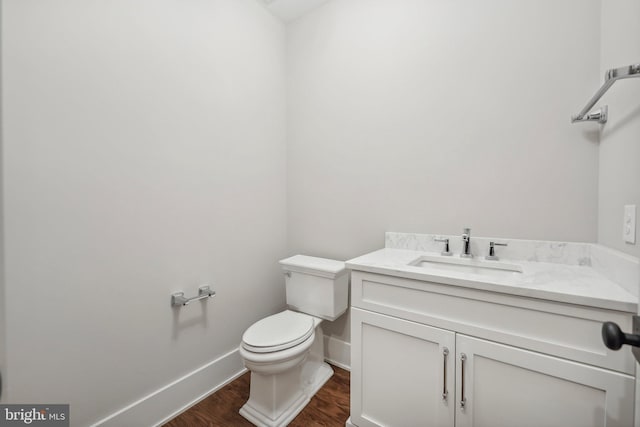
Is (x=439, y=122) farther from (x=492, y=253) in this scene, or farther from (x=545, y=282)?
(x=545, y=282)

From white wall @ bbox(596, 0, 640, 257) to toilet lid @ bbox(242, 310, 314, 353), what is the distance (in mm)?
1385

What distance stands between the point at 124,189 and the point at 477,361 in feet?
5.57

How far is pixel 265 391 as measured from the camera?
1.42m

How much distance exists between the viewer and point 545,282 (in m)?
0.94

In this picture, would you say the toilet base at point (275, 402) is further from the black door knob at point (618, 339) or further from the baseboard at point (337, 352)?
the black door knob at point (618, 339)

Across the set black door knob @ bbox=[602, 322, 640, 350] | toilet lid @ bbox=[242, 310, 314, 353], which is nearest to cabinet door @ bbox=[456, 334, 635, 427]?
black door knob @ bbox=[602, 322, 640, 350]

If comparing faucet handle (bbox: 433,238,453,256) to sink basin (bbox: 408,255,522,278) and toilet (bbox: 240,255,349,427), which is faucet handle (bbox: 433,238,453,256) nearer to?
sink basin (bbox: 408,255,522,278)

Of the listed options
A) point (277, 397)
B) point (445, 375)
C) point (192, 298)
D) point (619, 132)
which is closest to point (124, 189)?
point (192, 298)

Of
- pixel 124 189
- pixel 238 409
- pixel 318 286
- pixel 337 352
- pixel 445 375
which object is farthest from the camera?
pixel 337 352

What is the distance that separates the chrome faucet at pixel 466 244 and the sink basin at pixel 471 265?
0.09 ft

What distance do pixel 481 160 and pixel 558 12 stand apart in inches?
27.7

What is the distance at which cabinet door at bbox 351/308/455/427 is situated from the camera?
1.04 metres

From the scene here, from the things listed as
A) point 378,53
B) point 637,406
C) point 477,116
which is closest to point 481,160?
point 477,116

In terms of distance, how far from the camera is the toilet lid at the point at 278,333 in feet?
4.40
